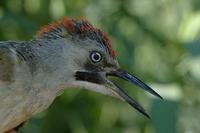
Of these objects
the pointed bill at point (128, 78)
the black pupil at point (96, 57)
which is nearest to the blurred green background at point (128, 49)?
the pointed bill at point (128, 78)

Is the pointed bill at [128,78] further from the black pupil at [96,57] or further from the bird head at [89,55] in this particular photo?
the black pupil at [96,57]

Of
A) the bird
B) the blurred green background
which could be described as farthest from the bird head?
the blurred green background

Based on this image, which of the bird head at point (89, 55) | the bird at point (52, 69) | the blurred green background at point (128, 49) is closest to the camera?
the bird at point (52, 69)

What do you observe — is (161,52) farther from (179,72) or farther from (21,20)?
(21,20)

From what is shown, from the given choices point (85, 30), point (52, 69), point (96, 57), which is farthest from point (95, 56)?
point (52, 69)

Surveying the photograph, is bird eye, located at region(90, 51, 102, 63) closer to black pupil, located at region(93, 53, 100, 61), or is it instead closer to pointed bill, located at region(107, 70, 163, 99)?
black pupil, located at region(93, 53, 100, 61)

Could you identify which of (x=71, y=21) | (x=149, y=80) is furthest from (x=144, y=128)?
(x=71, y=21)
